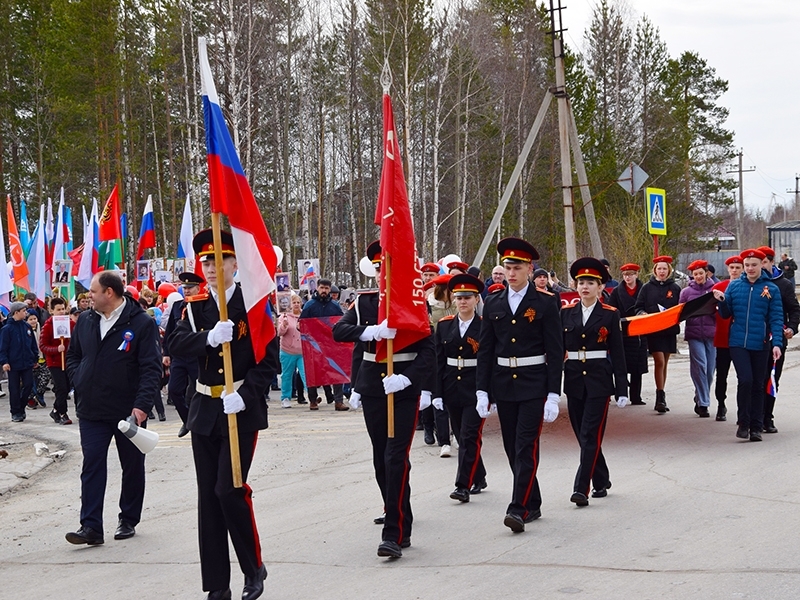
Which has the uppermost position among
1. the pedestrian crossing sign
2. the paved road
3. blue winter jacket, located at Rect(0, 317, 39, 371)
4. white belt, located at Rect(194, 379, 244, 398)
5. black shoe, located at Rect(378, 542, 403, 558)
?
the pedestrian crossing sign

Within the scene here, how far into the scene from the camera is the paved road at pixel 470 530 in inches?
237

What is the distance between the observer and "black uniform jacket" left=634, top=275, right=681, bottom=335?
1401 centimetres

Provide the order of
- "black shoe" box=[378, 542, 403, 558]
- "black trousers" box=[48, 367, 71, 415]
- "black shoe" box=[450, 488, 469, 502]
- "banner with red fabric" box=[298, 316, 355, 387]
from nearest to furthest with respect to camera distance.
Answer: "black shoe" box=[378, 542, 403, 558] < "black shoe" box=[450, 488, 469, 502] < "black trousers" box=[48, 367, 71, 415] < "banner with red fabric" box=[298, 316, 355, 387]

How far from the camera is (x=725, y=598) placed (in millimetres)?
5426

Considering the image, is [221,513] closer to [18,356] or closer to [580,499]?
[580,499]

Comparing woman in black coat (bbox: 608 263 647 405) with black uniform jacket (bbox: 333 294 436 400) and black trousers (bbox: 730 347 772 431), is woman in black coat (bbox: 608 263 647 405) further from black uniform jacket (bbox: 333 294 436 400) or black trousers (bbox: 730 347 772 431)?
black uniform jacket (bbox: 333 294 436 400)

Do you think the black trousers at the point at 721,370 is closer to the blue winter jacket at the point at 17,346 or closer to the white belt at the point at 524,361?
the white belt at the point at 524,361

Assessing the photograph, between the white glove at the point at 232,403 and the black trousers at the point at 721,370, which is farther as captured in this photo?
the black trousers at the point at 721,370

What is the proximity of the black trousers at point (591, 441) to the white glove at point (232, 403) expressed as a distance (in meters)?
3.39

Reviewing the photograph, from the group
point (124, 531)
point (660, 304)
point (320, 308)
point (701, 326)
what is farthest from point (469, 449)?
point (320, 308)

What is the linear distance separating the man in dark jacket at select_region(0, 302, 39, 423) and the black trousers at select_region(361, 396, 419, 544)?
35.1 ft

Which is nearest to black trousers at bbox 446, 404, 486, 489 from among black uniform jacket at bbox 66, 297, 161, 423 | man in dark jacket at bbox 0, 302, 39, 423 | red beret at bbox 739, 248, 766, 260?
black uniform jacket at bbox 66, 297, 161, 423

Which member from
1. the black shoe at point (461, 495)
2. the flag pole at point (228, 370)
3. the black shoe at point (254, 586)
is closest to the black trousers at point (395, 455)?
the black shoe at point (254, 586)

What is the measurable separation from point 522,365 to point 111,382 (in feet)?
9.78
